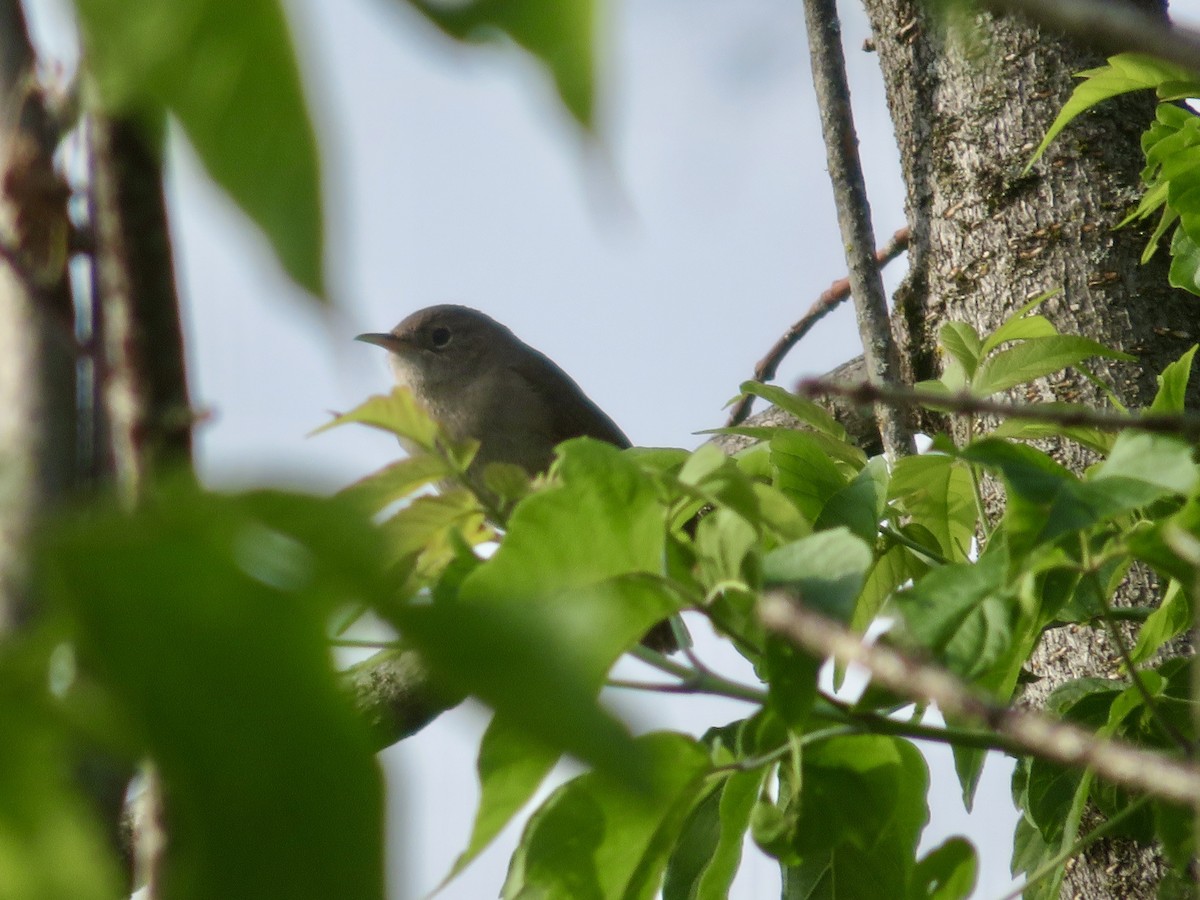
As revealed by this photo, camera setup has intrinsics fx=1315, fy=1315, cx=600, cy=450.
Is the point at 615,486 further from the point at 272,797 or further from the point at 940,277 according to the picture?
the point at 940,277

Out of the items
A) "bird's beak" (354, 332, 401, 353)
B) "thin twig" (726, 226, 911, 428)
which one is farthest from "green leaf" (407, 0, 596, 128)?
"bird's beak" (354, 332, 401, 353)

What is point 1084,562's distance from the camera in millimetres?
1430

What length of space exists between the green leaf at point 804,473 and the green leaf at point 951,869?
62 centimetres

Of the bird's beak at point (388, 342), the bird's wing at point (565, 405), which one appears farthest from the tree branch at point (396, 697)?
the bird's beak at point (388, 342)

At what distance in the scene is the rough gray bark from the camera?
3074 mm

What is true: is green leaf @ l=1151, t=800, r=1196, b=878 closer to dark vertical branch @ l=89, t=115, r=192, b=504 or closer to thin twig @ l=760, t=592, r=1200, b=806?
thin twig @ l=760, t=592, r=1200, b=806

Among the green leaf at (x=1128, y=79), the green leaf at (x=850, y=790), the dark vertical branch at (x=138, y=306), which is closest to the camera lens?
the dark vertical branch at (x=138, y=306)

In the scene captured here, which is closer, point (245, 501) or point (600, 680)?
point (245, 501)

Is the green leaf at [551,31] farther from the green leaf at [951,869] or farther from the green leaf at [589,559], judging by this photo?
the green leaf at [951,869]

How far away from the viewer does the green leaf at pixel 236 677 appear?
592 millimetres

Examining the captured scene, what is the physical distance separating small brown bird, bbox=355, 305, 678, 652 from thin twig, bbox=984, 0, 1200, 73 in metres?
4.68

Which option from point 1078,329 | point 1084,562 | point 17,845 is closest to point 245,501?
point 17,845

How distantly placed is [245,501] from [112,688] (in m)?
0.11

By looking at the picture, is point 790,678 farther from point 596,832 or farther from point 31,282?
point 31,282
